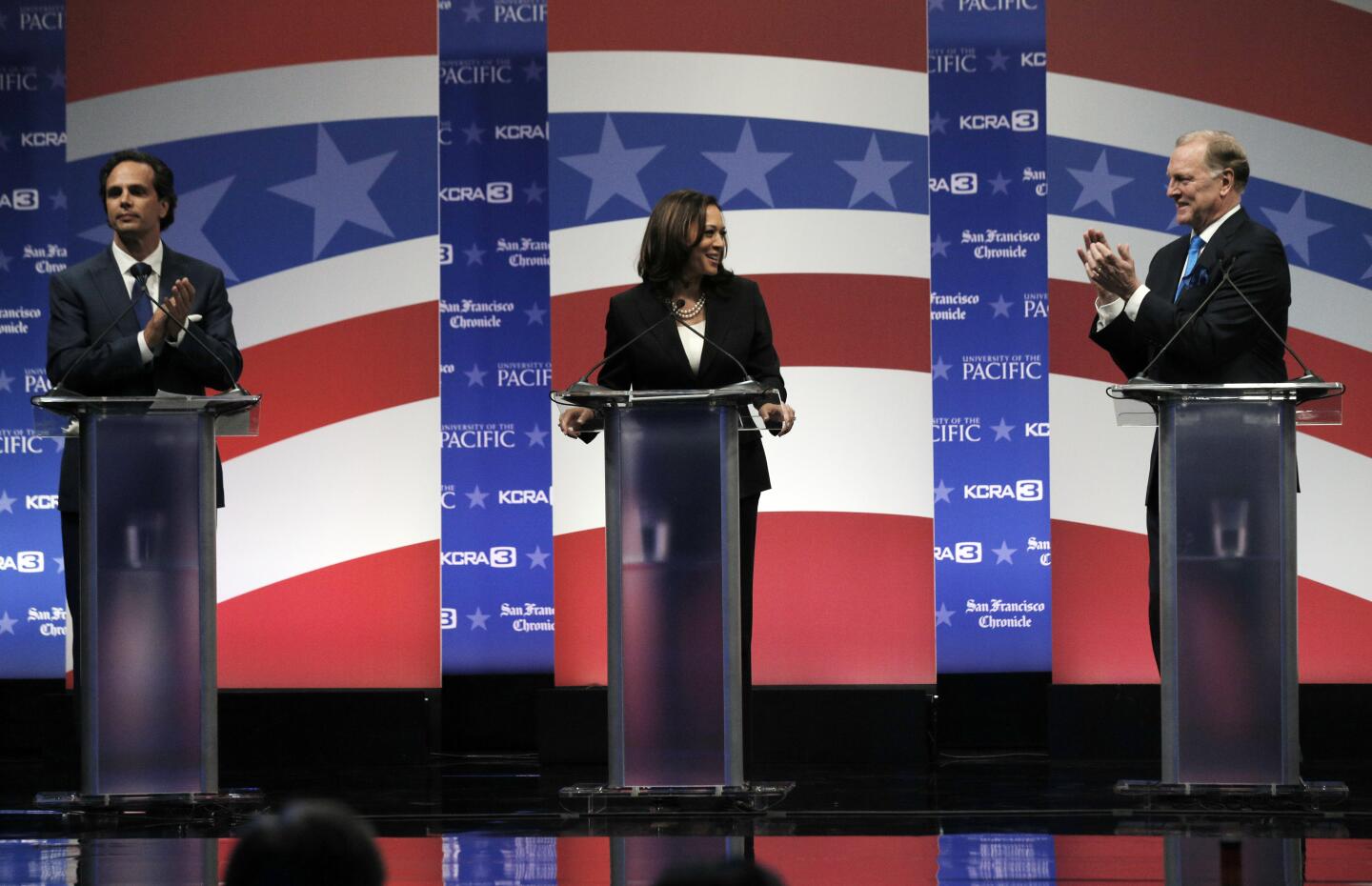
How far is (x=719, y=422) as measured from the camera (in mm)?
3996

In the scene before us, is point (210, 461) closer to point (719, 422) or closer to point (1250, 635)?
point (719, 422)

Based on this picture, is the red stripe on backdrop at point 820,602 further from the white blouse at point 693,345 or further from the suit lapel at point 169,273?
the suit lapel at point 169,273

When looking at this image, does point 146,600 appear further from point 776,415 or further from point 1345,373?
point 1345,373

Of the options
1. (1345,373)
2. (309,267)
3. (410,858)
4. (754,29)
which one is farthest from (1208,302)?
(309,267)

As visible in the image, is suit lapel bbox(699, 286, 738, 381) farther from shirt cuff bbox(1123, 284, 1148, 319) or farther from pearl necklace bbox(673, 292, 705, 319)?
shirt cuff bbox(1123, 284, 1148, 319)

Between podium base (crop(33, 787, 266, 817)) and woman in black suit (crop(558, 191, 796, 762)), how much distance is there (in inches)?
48.2

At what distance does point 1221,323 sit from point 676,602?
57.7 inches

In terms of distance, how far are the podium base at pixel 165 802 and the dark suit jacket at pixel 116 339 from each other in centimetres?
71

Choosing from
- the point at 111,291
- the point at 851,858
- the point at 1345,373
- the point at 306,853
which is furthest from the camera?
the point at 1345,373

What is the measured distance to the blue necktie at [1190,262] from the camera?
432 cm

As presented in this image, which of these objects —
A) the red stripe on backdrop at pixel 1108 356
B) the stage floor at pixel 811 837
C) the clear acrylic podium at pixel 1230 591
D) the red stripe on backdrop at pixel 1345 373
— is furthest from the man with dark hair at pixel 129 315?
the red stripe on backdrop at pixel 1345 373

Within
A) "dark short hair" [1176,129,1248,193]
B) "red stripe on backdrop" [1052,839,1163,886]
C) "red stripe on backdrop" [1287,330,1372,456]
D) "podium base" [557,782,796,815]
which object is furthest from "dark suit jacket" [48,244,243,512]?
"red stripe on backdrop" [1287,330,1372,456]

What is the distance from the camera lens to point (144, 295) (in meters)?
4.36

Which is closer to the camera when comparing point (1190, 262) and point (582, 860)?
point (582, 860)
